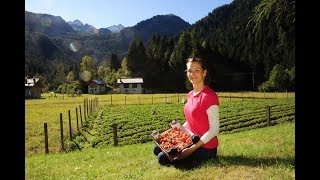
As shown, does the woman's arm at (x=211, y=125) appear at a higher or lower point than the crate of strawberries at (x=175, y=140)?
higher

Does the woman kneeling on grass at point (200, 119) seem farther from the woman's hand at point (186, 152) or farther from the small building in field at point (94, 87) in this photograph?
the small building in field at point (94, 87)

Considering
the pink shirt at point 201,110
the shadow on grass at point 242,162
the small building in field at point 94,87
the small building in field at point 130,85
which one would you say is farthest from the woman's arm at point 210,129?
the small building in field at point 94,87

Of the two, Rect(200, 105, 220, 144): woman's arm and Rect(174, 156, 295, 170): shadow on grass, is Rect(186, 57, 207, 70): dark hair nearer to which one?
Rect(200, 105, 220, 144): woman's arm

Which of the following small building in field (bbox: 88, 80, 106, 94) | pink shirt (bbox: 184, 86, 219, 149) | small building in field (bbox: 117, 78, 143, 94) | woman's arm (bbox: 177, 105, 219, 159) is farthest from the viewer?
small building in field (bbox: 88, 80, 106, 94)

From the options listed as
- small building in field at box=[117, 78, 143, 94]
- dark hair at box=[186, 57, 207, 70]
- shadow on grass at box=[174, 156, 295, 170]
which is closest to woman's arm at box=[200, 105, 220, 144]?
shadow on grass at box=[174, 156, 295, 170]

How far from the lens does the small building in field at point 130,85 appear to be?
100 meters

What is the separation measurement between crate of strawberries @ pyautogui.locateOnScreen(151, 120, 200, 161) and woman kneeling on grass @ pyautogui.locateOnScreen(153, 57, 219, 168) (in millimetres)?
116

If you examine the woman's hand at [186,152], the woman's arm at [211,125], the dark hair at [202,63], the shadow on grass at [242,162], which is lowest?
the shadow on grass at [242,162]

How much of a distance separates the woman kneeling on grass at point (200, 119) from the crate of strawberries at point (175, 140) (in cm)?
12

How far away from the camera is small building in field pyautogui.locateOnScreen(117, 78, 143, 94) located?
100500 millimetres

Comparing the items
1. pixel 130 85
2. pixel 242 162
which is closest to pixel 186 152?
pixel 242 162

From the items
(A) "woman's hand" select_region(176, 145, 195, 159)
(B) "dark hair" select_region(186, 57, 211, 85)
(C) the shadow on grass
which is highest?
(B) "dark hair" select_region(186, 57, 211, 85)
